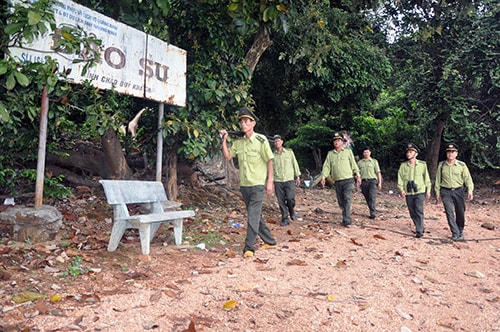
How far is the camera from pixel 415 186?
772 centimetres

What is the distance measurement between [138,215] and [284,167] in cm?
399

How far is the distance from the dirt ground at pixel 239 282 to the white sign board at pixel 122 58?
2.15 m

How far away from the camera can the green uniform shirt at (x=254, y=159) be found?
5676 mm

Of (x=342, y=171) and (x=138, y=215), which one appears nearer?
(x=138, y=215)

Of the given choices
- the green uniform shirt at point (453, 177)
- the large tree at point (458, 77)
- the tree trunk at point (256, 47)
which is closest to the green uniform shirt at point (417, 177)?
the green uniform shirt at point (453, 177)

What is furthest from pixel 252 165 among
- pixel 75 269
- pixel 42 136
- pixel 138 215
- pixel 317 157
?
pixel 317 157

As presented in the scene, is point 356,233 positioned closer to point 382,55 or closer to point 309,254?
point 309,254

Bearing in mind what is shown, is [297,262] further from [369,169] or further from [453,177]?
[369,169]

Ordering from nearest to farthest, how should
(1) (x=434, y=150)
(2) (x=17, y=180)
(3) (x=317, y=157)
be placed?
(2) (x=17, y=180)
(1) (x=434, y=150)
(3) (x=317, y=157)

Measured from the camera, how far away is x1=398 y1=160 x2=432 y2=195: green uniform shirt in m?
7.75

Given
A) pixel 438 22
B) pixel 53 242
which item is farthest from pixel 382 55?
pixel 53 242

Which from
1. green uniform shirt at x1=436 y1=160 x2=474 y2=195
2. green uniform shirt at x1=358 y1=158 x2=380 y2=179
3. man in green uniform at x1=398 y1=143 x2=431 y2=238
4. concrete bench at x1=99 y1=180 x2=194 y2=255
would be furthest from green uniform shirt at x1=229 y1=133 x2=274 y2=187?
green uniform shirt at x1=358 y1=158 x2=380 y2=179

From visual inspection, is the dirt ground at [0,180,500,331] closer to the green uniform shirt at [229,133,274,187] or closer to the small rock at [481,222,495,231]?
the green uniform shirt at [229,133,274,187]

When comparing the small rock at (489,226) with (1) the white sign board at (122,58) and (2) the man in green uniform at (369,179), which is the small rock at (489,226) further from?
(1) the white sign board at (122,58)
